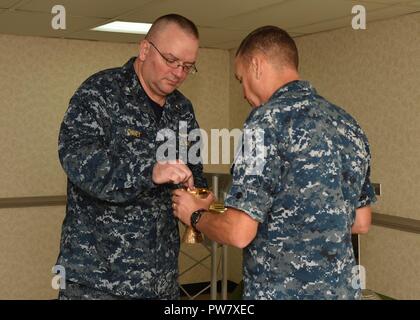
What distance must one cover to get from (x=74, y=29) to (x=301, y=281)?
3.00m

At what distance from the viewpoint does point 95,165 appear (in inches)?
62.0

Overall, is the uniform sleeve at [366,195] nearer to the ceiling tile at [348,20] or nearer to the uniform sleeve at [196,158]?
the uniform sleeve at [196,158]

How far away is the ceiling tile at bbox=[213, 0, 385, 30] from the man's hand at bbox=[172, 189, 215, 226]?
5.33 ft

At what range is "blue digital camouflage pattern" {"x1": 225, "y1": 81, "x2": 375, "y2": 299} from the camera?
1.46 m

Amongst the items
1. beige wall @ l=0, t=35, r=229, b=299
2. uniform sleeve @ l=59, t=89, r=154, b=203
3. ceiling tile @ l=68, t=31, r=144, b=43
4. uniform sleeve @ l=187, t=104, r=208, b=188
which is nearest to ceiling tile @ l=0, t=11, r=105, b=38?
ceiling tile @ l=68, t=31, r=144, b=43

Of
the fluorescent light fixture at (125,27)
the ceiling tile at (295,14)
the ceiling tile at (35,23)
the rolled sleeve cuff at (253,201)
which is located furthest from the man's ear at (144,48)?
the fluorescent light fixture at (125,27)

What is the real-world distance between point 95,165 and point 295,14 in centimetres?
212

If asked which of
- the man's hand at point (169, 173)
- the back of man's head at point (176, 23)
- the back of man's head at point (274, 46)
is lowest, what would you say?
the man's hand at point (169, 173)

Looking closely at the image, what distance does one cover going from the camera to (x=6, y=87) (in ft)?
14.1

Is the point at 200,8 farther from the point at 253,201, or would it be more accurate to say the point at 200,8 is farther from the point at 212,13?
the point at 253,201

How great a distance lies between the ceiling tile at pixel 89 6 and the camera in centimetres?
299

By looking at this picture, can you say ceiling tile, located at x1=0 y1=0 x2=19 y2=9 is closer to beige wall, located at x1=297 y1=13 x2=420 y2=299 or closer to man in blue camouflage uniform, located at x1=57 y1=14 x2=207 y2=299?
man in blue camouflage uniform, located at x1=57 y1=14 x2=207 y2=299

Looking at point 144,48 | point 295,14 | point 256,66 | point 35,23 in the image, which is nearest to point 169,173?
point 256,66

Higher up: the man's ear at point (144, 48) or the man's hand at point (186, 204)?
the man's ear at point (144, 48)
